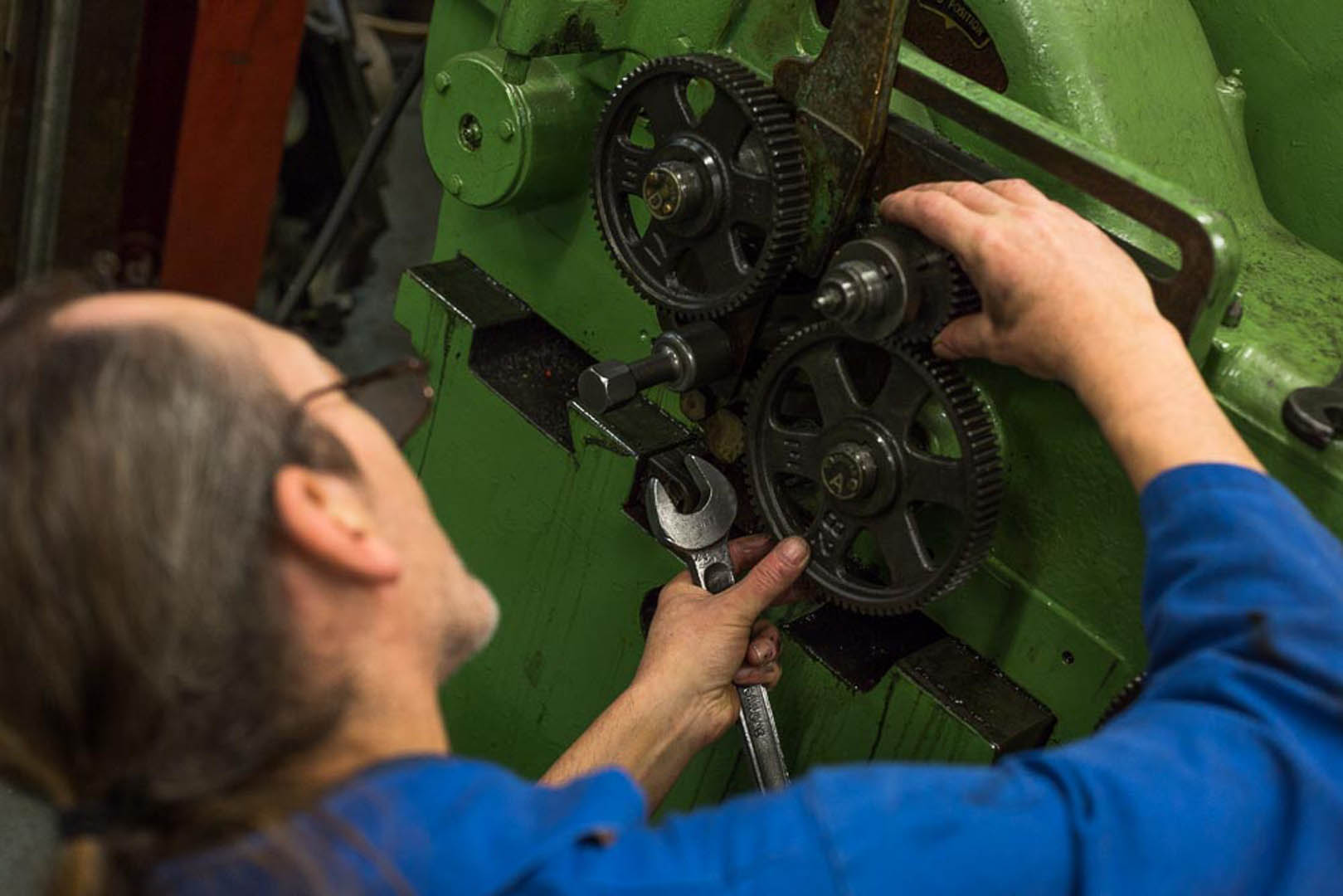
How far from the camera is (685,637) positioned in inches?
50.9

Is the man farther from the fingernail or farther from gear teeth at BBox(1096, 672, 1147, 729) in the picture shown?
the fingernail

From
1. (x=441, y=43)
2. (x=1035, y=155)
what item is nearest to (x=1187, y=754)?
(x=1035, y=155)

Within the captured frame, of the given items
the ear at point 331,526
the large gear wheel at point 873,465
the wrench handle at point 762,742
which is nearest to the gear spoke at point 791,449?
the large gear wheel at point 873,465

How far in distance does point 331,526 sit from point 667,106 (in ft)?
1.86

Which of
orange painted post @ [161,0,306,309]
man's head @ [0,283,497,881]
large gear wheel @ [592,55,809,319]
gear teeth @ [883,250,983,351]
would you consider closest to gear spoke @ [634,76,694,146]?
large gear wheel @ [592,55,809,319]

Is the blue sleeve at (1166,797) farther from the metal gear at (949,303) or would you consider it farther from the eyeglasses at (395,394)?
the eyeglasses at (395,394)

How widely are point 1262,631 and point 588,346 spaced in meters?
0.79

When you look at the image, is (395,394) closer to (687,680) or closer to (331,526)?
(331,526)

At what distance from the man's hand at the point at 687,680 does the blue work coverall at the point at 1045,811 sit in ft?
1.24

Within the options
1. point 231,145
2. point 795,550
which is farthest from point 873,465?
point 231,145

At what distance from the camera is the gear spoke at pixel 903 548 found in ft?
3.83

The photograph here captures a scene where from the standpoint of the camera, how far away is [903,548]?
1174mm

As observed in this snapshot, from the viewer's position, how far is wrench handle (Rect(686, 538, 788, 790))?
51.6 inches

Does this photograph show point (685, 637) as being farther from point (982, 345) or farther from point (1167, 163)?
point (1167, 163)
